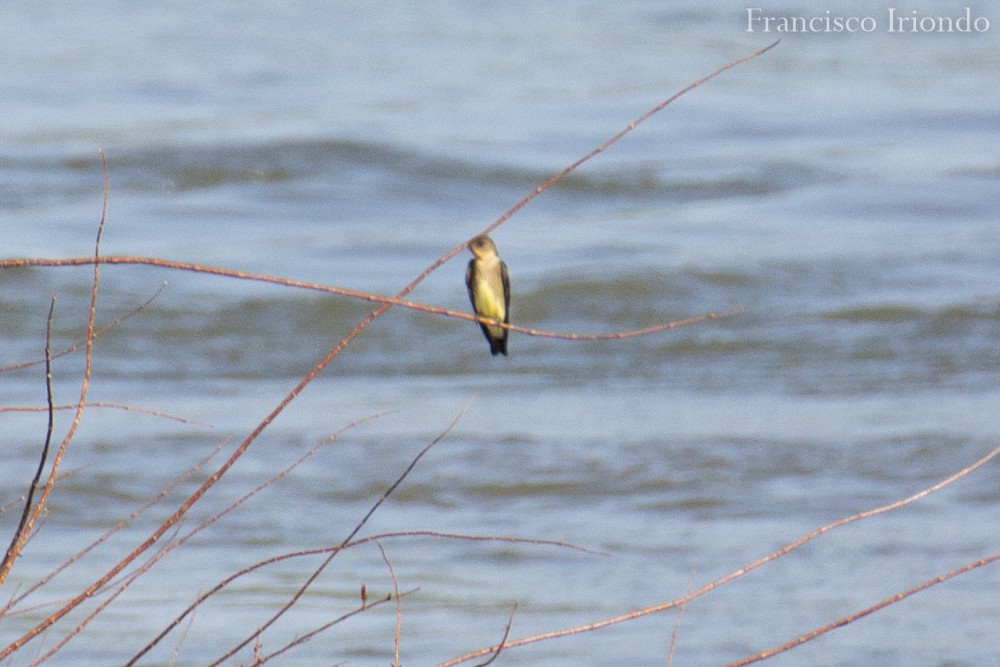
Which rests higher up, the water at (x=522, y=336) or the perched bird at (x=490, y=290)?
the perched bird at (x=490, y=290)

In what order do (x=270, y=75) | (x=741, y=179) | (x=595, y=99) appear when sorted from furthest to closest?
(x=270, y=75)
(x=595, y=99)
(x=741, y=179)

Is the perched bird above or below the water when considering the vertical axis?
above

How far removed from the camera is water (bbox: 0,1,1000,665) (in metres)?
4.66

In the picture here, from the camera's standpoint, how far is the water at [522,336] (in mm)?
4664

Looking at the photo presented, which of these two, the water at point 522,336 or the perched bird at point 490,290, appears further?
the water at point 522,336

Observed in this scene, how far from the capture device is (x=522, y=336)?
8.83 meters

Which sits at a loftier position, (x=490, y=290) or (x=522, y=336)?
(x=490, y=290)

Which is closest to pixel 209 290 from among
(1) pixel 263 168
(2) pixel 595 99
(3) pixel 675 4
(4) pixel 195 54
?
(1) pixel 263 168

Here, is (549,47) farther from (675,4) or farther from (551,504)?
(551,504)

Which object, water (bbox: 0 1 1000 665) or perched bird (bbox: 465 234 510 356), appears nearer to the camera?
perched bird (bbox: 465 234 510 356)

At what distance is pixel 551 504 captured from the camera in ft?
19.0

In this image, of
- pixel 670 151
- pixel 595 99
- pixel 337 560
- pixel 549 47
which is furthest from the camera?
pixel 549 47

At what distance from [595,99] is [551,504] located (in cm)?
Result: 1080

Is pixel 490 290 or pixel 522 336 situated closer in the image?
pixel 490 290
